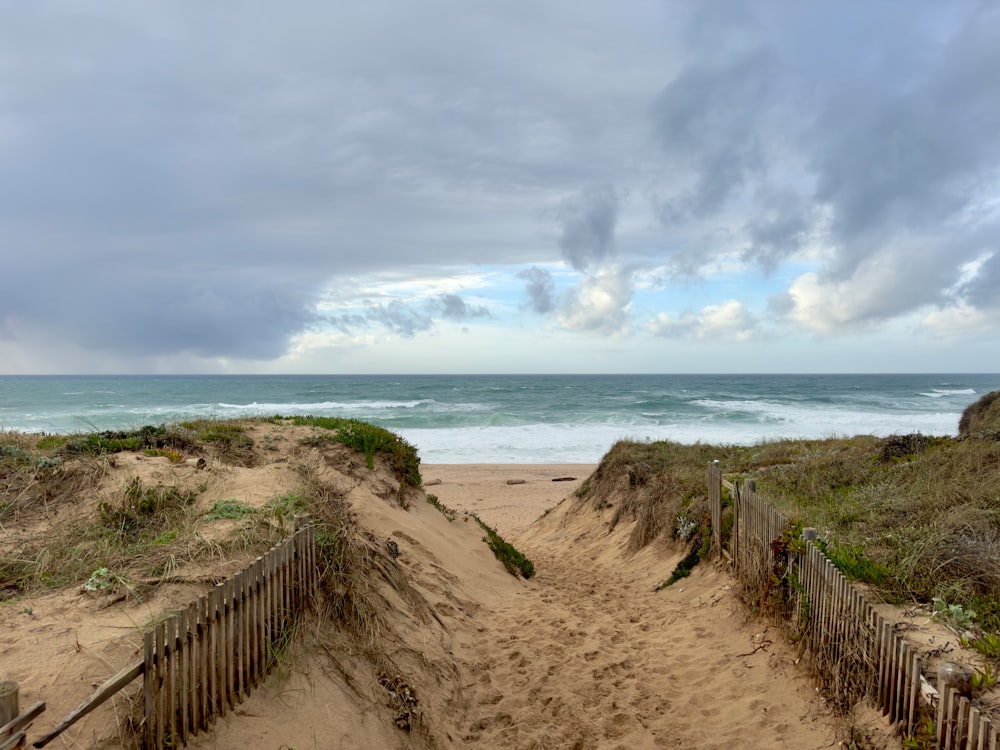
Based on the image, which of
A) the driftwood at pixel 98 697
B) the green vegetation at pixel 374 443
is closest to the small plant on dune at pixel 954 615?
the driftwood at pixel 98 697

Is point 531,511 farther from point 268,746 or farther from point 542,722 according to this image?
point 268,746

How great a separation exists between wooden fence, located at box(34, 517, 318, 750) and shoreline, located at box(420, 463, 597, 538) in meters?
11.0

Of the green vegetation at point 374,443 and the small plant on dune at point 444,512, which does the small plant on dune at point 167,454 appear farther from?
the small plant on dune at point 444,512

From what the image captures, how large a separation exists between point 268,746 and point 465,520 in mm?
8029

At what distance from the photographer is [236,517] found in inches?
242

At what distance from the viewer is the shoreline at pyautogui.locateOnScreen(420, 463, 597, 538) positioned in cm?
1917

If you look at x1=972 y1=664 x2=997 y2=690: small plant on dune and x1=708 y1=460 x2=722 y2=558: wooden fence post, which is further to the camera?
x1=708 y1=460 x2=722 y2=558: wooden fence post

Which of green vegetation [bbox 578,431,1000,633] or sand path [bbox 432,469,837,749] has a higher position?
green vegetation [bbox 578,431,1000,633]

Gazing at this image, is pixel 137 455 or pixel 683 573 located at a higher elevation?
pixel 137 455

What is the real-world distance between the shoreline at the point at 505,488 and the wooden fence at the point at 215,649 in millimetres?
10992

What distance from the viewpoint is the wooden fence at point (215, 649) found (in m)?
3.67

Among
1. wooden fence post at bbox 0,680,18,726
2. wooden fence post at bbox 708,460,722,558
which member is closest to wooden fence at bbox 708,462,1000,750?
wooden fence post at bbox 708,460,722,558

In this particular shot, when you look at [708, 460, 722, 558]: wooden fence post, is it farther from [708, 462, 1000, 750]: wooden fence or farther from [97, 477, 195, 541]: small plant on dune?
[97, 477, 195, 541]: small plant on dune

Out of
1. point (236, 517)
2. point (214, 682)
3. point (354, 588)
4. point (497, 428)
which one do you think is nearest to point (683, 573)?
point (354, 588)
